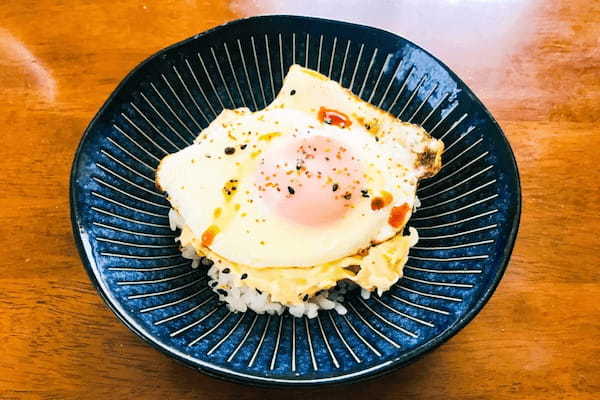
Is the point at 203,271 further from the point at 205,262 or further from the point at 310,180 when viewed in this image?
the point at 310,180

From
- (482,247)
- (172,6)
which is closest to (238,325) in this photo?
(482,247)

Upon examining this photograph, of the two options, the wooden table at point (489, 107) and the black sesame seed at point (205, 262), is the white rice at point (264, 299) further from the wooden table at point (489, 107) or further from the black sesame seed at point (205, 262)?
the wooden table at point (489, 107)

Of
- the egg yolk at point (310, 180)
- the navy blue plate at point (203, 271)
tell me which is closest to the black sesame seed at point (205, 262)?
the navy blue plate at point (203, 271)

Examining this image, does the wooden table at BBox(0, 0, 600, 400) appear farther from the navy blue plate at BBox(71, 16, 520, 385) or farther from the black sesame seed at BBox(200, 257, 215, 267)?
Answer: the black sesame seed at BBox(200, 257, 215, 267)

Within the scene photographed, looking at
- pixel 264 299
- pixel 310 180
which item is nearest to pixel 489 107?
pixel 310 180

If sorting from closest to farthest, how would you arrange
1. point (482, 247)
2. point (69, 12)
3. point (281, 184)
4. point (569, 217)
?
point (482, 247) → point (281, 184) → point (569, 217) → point (69, 12)

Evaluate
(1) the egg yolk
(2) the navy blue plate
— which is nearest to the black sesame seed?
(2) the navy blue plate

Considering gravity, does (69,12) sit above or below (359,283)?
above

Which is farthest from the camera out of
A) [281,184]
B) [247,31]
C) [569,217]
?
[247,31]

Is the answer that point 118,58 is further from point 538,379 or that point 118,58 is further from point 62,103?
point 538,379
